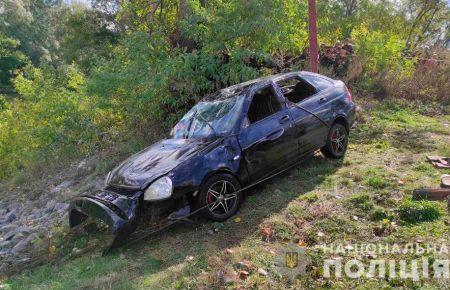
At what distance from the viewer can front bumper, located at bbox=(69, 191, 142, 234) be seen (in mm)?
4785

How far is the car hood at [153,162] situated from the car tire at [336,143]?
2.44m

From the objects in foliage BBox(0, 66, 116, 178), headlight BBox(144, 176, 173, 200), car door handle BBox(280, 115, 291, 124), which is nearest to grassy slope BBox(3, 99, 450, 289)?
headlight BBox(144, 176, 173, 200)

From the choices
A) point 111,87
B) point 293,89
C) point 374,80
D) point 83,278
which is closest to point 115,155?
point 111,87

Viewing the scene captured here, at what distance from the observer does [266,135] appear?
595 centimetres

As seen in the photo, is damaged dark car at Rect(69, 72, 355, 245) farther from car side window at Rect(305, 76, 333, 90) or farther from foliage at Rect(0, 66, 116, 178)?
foliage at Rect(0, 66, 116, 178)

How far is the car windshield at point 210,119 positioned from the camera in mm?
5896

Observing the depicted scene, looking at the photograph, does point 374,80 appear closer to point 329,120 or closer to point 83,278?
point 329,120

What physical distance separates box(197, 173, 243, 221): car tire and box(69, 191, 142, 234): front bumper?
0.80 metres

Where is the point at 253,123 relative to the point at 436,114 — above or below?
above

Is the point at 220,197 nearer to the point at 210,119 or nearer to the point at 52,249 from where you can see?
the point at 210,119

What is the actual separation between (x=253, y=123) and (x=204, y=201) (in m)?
1.44

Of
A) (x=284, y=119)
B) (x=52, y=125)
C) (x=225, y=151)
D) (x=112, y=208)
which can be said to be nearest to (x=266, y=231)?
(x=225, y=151)

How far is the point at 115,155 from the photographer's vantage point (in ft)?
32.0

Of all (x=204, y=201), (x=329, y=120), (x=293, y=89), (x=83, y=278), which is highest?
(x=293, y=89)
